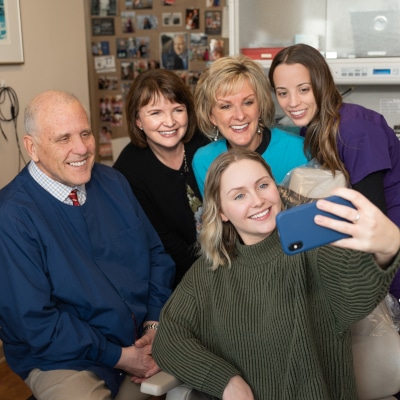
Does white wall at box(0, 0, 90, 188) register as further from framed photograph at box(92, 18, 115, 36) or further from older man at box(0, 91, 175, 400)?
older man at box(0, 91, 175, 400)

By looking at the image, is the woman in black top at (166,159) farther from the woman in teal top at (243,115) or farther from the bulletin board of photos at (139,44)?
the bulletin board of photos at (139,44)

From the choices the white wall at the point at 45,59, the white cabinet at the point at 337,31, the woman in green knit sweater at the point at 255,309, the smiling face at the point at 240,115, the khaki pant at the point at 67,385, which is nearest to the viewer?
the woman in green knit sweater at the point at 255,309

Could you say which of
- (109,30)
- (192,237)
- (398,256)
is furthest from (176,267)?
(109,30)

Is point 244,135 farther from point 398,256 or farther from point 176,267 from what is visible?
point 398,256

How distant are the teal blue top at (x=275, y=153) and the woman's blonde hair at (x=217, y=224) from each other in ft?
1.49

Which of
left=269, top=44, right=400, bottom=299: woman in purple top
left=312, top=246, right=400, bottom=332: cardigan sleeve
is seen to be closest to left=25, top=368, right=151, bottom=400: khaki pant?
left=312, top=246, right=400, bottom=332: cardigan sleeve

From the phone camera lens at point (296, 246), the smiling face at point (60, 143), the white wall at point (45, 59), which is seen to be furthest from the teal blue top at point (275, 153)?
the white wall at point (45, 59)

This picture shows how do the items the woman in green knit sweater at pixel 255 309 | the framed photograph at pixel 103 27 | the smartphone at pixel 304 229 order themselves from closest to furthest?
the smartphone at pixel 304 229, the woman in green knit sweater at pixel 255 309, the framed photograph at pixel 103 27

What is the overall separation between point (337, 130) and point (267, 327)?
0.79m

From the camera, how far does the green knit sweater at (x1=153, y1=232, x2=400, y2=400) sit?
1.45 m

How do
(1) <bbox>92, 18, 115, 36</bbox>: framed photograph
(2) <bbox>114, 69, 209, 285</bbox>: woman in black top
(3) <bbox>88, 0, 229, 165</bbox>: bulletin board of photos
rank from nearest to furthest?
(2) <bbox>114, 69, 209, 285</bbox>: woman in black top, (3) <bbox>88, 0, 229, 165</bbox>: bulletin board of photos, (1) <bbox>92, 18, 115, 36</bbox>: framed photograph

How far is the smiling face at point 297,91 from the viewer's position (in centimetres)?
204

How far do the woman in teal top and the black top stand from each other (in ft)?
0.39

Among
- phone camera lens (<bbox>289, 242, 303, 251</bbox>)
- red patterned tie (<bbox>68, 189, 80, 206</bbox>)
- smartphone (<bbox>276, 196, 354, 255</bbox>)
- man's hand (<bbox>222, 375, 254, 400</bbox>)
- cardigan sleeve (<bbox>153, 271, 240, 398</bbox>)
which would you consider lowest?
man's hand (<bbox>222, 375, 254, 400</bbox>)
